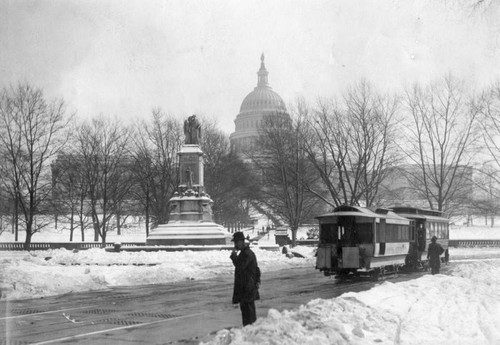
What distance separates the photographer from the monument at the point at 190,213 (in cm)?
3744

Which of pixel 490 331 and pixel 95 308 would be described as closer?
pixel 490 331

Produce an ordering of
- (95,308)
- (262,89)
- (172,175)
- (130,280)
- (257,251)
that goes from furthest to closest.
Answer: (262,89)
(172,175)
(257,251)
(130,280)
(95,308)

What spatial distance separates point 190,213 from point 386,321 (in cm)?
3007

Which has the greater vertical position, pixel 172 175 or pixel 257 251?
pixel 172 175

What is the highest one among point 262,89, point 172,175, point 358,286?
point 262,89

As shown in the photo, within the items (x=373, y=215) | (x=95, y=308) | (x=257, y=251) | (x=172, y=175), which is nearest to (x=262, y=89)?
(x=172, y=175)

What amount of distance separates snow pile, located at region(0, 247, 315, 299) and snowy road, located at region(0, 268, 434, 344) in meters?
1.27

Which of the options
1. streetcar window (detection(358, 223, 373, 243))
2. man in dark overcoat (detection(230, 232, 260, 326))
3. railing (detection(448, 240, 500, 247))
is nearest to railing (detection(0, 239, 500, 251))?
railing (detection(448, 240, 500, 247))

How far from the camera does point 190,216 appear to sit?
3947 cm

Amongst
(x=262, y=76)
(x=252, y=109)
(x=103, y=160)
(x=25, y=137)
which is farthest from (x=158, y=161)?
(x=262, y=76)

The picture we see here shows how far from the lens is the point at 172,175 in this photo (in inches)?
2397

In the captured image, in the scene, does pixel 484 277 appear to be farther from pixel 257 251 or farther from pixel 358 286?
pixel 257 251

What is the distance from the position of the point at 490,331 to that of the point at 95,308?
8.92 meters

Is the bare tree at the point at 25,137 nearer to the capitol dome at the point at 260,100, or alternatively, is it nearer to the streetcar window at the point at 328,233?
the streetcar window at the point at 328,233
